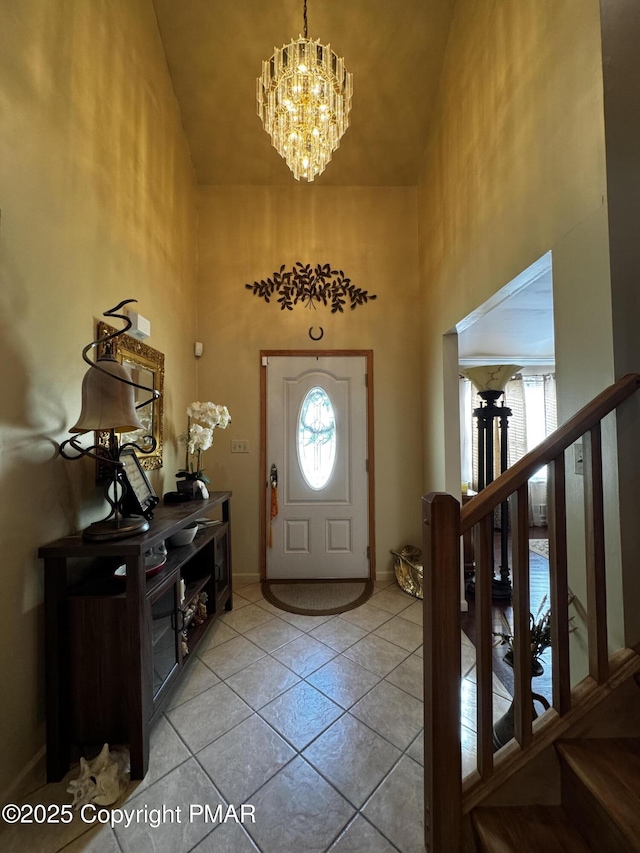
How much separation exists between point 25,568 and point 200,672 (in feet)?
3.59

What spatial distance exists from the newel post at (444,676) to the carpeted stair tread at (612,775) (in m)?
0.32

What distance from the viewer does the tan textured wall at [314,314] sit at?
2.96m

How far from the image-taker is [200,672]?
69.7 inches

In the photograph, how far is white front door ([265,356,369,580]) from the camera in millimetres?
2910

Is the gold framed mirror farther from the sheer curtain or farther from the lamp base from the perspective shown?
the sheer curtain

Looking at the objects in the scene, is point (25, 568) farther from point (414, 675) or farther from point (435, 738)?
point (414, 675)

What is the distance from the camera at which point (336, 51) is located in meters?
2.39

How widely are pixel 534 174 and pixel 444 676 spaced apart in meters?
1.97

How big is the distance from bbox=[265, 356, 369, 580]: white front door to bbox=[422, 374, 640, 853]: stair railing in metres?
1.96

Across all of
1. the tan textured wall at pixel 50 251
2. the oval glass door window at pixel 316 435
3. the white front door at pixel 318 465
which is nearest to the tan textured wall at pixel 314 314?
the white front door at pixel 318 465

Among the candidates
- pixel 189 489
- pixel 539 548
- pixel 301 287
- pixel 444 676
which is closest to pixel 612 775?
pixel 444 676

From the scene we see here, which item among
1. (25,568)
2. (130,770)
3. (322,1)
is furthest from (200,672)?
(322,1)

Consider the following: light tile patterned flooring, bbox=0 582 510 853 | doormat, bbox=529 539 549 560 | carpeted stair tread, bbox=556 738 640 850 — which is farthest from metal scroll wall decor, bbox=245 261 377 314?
doormat, bbox=529 539 549 560

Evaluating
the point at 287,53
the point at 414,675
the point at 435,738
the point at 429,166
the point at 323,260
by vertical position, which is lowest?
the point at 414,675
